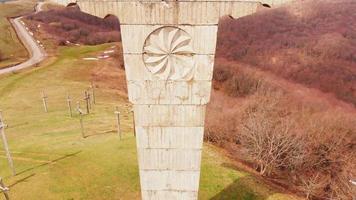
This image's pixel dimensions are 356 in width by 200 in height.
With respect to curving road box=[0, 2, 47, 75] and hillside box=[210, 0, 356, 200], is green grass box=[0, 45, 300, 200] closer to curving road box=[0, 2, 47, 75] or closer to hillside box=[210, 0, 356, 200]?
hillside box=[210, 0, 356, 200]

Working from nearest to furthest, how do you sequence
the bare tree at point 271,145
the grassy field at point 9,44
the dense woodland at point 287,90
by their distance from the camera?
the bare tree at point 271,145, the dense woodland at point 287,90, the grassy field at point 9,44

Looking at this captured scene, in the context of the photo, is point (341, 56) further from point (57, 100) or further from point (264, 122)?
point (57, 100)

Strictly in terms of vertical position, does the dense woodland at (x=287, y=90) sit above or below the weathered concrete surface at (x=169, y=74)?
below

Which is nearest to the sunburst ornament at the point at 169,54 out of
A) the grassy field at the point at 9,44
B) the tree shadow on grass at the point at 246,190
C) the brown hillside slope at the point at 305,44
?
the tree shadow on grass at the point at 246,190

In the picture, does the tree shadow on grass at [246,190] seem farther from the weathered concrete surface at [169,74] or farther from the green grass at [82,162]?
the weathered concrete surface at [169,74]

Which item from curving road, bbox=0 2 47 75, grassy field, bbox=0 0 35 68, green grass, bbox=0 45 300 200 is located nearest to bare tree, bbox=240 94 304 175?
green grass, bbox=0 45 300 200

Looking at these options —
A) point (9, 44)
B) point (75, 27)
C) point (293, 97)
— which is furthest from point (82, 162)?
point (75, 27)
